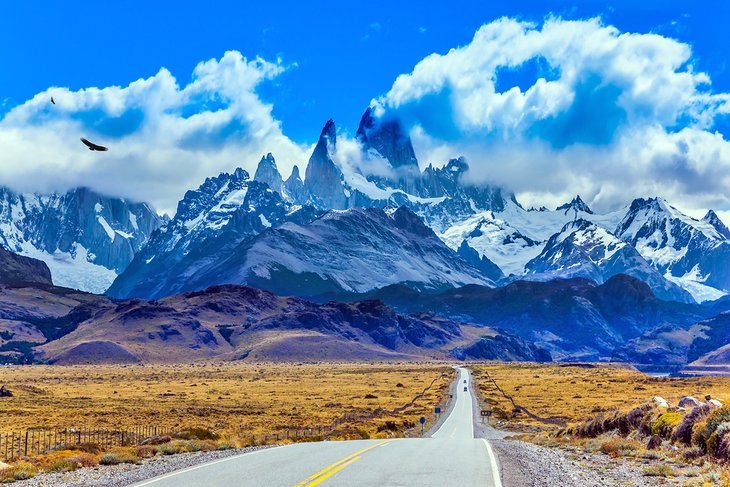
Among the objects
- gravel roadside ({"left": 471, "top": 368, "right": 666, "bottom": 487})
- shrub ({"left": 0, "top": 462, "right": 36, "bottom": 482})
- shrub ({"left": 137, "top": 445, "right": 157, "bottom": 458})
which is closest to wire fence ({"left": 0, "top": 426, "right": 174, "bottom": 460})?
shrub ({"left": 137, "top": 445, "right": 157, "bottom": 458})

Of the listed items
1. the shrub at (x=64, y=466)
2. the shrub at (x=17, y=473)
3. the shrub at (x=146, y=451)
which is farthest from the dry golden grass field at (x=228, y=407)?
the shrub at (x=17, y=473)

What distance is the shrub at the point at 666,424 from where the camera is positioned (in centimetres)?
3594

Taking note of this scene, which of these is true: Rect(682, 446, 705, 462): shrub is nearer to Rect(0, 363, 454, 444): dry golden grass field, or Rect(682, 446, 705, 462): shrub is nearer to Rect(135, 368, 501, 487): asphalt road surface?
Rect(135, 368, 501, 487): asphalt road surface

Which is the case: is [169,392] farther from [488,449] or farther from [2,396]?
[488,449]

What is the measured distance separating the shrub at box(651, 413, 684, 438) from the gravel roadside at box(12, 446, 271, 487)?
739 inches

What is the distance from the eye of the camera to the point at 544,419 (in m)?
88.9

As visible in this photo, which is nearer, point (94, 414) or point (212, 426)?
point (212, 426)

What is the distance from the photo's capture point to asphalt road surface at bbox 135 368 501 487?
83.4 feet

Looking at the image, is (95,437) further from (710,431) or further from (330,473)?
(710,431)

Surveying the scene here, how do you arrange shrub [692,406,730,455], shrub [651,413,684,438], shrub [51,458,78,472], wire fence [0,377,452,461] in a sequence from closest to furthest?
shrub [692,406,730,455] → shrub [51,458,78,472] → shrub [651,413,684,438] → wire fence [0,377,452,461]

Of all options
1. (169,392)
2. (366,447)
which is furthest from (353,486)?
(169,392)

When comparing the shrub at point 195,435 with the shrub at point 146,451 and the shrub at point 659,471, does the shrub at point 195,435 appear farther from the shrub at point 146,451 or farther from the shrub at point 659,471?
the shrub at point 659,471

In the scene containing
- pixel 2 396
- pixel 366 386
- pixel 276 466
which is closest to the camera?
pixel 276 466

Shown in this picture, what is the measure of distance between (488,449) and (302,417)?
158 feet
